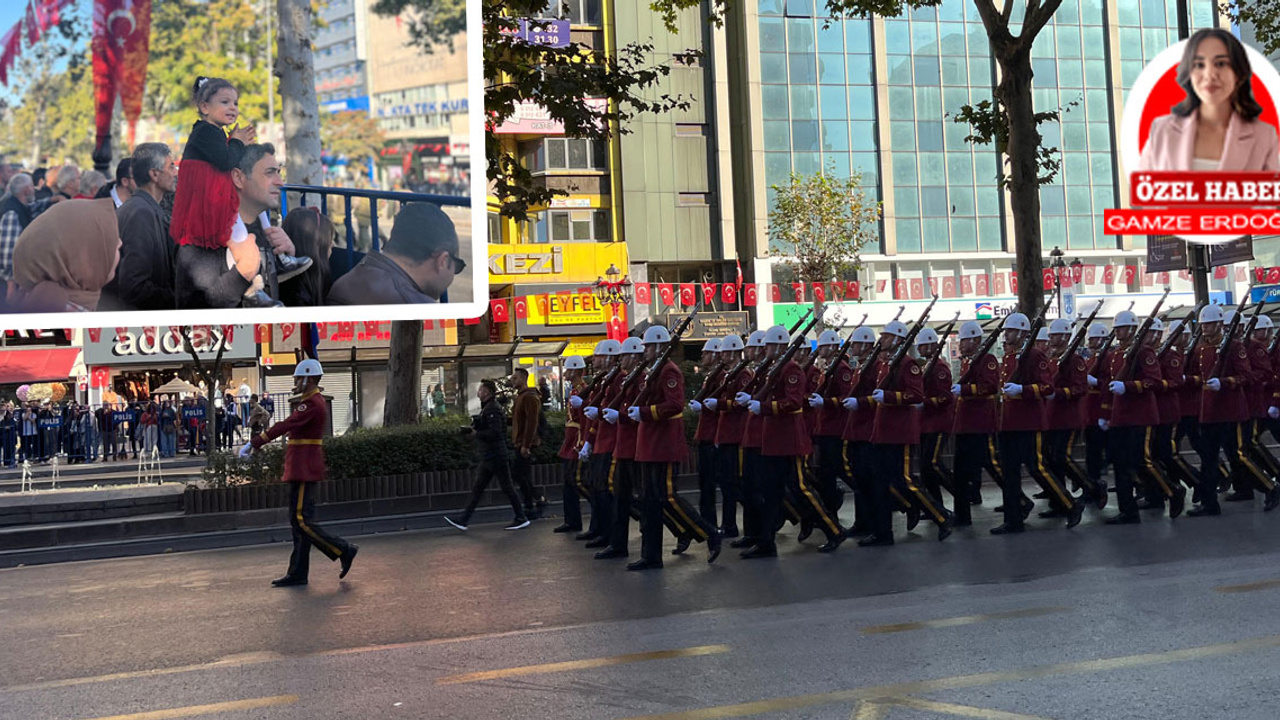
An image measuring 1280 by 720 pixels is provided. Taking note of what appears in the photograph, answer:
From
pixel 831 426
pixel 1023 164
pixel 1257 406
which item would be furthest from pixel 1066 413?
pixel 1023 164

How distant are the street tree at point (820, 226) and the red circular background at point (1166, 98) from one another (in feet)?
116

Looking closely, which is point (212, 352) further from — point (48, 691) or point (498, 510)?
point (48, 691)

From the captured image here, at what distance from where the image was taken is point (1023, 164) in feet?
57.2

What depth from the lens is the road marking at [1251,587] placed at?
7.86 m

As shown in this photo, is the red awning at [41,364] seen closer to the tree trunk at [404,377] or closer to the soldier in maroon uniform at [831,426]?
the tree trunk at [404,377]

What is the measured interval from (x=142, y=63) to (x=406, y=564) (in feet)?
30.1

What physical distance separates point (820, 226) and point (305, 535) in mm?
34210

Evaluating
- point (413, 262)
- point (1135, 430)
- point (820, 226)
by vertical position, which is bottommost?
point (1135, 430)

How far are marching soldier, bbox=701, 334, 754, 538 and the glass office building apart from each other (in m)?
35.3

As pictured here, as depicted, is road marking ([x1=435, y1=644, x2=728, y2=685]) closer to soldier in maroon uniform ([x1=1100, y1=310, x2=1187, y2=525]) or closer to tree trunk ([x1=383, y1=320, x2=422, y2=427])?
soldier in maroon uniform ([x1=1100, y1=310, x2=1187, y2=525])

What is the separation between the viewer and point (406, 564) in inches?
441

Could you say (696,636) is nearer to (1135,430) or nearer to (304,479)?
(304,479)

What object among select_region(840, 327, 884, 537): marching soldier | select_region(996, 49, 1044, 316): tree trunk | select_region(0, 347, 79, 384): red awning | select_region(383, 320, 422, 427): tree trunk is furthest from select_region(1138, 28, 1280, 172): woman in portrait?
select_region(0, 347, 79, 384): red awning

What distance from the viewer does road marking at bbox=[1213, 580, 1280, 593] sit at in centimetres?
786
